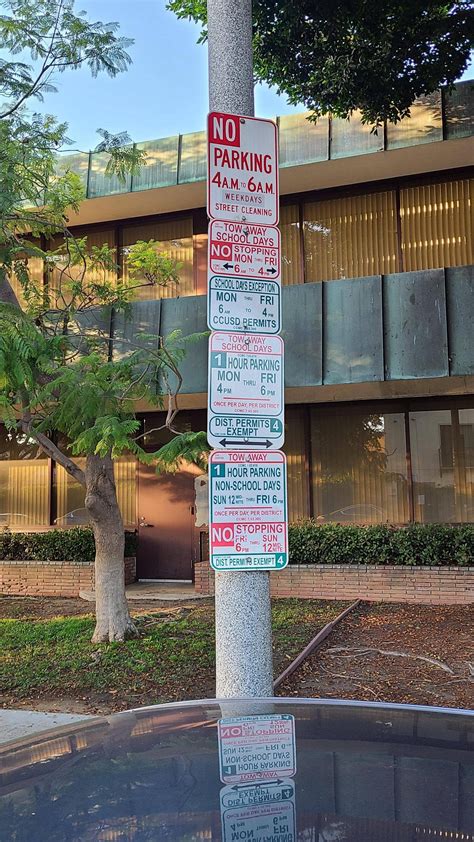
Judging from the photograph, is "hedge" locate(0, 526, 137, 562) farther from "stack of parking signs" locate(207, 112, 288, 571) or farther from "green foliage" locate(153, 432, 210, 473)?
"stack of parking signs" locate(207, 112, 288, 571)

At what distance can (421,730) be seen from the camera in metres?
2.31

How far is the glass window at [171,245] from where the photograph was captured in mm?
13195

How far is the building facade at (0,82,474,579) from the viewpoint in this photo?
10.4 metres

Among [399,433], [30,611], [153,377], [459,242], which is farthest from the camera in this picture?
[399,433]

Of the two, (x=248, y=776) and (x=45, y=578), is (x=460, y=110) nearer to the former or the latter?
(x=45, y=578)

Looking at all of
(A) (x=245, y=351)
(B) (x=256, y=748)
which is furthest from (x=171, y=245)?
(B) (x=256, y=748)

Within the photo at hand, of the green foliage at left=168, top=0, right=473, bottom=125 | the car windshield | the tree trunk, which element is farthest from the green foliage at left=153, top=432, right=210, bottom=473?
the green foliage at left=168, top=0, right=473, bottom=125

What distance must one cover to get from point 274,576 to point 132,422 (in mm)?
6104

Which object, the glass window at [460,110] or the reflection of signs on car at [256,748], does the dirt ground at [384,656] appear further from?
the glass window at [460,110]

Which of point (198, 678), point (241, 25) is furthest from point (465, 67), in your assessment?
point (198, 678)

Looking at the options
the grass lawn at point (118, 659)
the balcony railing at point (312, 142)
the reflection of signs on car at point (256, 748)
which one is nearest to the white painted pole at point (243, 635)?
the reflection of signs on car at point (256, 748)

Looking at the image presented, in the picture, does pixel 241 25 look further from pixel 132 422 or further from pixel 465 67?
pixel 465 67

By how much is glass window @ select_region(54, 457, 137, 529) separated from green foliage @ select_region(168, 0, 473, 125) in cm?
800

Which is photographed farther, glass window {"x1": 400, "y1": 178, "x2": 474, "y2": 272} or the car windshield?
glass window {"x1": 400, "y1": 178, "x2": 474, "y2": 272}
